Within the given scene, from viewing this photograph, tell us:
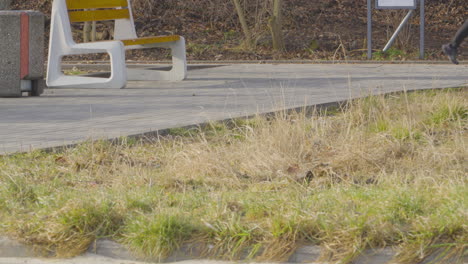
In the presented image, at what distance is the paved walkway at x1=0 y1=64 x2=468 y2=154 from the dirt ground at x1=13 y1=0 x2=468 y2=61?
A: 2746 mm

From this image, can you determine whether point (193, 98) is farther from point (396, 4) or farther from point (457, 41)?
point (396, 4)

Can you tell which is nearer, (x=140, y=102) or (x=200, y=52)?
(x=140, y=102)

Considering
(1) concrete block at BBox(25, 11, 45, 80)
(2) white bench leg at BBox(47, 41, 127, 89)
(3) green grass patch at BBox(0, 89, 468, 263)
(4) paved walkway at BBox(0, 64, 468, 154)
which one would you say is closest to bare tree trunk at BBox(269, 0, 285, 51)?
(4) paved walkway at BBox(0, 64, 468, 154)

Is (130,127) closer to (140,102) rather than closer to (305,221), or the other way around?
(140,102)

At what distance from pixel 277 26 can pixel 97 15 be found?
583cm

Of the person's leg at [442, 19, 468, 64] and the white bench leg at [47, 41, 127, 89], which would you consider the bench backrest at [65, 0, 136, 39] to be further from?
the person's leg at [442, 19, 468, 64]

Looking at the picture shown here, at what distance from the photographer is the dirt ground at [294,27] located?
17062 millimetres

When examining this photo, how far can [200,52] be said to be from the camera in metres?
17.6

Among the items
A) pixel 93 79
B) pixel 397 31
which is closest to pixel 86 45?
pixel 93 79

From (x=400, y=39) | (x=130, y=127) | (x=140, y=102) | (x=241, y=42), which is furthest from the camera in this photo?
(x=241, y=42)

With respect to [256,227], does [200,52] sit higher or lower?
lower

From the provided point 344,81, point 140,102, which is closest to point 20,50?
point 140,102

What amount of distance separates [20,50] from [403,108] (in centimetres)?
455

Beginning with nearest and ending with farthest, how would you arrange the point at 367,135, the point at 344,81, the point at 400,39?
1. the point at 367,135
2. the point at 344,81
3. the point at 400,39
